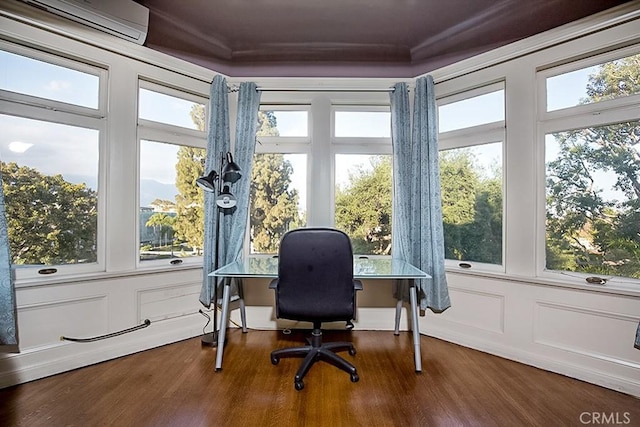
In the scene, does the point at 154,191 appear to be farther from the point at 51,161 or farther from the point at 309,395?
the point at 309,395

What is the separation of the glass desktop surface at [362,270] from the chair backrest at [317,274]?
196mm

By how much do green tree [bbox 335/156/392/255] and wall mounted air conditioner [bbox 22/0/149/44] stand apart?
2.14 m

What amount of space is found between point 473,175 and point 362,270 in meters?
1.40

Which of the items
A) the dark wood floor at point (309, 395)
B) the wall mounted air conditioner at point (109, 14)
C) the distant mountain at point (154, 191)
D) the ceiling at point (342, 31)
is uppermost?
the ceiling at point (342, 31)

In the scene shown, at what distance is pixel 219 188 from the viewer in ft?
8.67

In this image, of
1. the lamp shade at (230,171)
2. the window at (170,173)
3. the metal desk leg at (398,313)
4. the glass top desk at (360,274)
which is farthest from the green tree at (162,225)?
the metal desk leg at (398,313)

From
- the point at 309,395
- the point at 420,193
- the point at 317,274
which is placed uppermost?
the point at 420,193

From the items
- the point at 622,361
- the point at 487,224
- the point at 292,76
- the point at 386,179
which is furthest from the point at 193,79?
the point at 622,361

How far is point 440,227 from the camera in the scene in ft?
8.37

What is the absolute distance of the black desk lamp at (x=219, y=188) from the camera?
2.44 meters

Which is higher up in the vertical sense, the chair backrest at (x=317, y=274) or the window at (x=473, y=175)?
the window at (x=473, y=175)

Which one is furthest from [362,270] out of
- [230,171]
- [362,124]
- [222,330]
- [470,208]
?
[362,124]

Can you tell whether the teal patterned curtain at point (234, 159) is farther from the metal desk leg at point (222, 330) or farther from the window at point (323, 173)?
the metal desk leg at point (222, 330)

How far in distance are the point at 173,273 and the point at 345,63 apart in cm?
263
